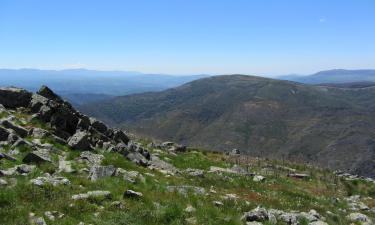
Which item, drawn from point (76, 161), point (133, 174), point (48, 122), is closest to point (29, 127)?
point (48, 122)

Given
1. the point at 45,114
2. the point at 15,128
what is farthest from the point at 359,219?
the point at 45,114

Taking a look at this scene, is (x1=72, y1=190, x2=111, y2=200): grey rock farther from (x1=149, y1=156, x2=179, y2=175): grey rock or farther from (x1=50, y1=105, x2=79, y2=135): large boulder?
(x1=50, y1=105, x2=79, y2=135): large boulder

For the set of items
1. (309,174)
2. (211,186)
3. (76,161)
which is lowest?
(309,174)

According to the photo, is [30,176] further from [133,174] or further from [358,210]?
[358,210]

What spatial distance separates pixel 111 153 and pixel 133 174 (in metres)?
5.76

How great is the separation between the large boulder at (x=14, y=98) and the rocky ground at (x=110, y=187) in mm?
65

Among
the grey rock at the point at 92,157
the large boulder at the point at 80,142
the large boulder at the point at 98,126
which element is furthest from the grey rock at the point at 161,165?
the large boulder at the point at 98,126

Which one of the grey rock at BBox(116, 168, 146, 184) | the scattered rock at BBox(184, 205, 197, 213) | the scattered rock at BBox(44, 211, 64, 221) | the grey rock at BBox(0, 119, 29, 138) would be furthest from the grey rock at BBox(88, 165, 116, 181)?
the grey rock at BBox(0, 119, 29, 138)

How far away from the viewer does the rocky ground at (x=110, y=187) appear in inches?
478

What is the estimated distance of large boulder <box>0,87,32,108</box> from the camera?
2984cm

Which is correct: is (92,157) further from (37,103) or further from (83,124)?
(37,103)

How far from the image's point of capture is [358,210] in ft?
69.8

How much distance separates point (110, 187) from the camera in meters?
14.6

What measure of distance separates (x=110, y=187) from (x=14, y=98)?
18444 mm
